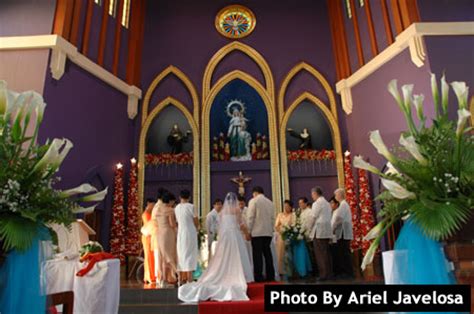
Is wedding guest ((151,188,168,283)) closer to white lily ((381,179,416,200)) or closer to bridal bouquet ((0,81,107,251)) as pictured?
bridal bouquet ((0,81,107,251))

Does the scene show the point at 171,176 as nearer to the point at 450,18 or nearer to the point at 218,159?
the point at 218,159

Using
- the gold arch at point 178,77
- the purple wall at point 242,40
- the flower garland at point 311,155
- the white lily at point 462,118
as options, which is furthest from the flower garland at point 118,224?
the white lily at point 462,118

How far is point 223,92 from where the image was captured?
12156 mm

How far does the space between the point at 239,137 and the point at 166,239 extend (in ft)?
18.2

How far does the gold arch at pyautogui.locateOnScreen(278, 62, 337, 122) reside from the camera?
11594 millimetres

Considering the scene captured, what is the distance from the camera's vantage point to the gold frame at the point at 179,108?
36.3 ft

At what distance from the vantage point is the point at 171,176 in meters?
11.2

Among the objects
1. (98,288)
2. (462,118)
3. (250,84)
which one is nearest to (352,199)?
(250,84)

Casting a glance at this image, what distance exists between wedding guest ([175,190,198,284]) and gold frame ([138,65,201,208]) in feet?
14.6

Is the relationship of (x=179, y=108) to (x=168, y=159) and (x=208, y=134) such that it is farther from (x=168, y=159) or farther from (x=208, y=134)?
(x=168, y=159)

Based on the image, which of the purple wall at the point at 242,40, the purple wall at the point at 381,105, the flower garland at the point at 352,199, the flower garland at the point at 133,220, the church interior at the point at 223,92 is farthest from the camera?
the purple wall at the point at 242,40

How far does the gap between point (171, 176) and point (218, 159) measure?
1.46 m

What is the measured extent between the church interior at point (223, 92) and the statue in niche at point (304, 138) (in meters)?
0.03

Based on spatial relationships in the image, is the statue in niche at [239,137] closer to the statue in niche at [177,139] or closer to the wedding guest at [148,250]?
the statue in niche at [177,139]
